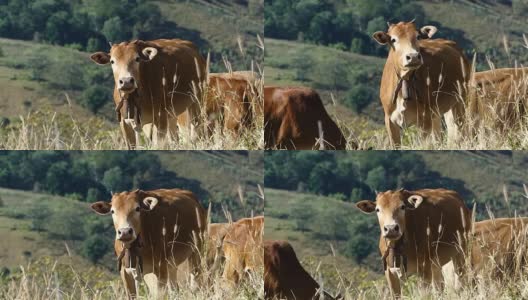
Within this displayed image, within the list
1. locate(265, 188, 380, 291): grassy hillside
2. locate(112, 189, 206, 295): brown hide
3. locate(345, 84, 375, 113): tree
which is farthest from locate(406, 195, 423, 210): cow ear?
locate(345, 84, 375, 113): tree

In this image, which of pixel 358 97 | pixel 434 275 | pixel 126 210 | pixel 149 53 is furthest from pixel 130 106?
pixel 434 275

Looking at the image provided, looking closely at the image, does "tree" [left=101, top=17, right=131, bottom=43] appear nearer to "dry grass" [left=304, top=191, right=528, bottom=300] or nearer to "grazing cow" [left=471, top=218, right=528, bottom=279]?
"dry grass" [left=304, top=191, right=528, bottom=300]

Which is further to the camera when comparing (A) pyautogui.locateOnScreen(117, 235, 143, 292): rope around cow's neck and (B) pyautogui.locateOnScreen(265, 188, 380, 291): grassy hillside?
(B) pyautogui.locateOnScreen(265, 188, 380, 291): grassy hillside

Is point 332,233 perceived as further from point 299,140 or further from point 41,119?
point 41,119

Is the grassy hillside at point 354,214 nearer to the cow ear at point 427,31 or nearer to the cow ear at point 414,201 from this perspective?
the cow ear at point 414,201

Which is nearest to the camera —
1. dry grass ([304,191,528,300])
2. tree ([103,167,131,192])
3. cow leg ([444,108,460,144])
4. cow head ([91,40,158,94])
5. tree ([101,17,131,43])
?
dry grass ([304,191,528,300])

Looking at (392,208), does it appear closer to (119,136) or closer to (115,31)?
(119,136)

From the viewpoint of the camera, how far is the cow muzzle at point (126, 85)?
15847 millimetres

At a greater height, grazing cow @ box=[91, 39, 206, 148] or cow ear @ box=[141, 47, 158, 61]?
cow ear @ box=[141, 47, 158, 61]

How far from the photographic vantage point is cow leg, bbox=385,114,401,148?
52.4ft

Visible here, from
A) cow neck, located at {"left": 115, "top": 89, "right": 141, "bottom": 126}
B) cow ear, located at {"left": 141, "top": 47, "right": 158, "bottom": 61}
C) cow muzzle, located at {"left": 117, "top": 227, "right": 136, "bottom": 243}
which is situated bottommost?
cow muzzle, located at {"left": 117, "top": 227, "right": 136, "bottom": 243}

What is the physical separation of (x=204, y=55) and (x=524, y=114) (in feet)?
11.0

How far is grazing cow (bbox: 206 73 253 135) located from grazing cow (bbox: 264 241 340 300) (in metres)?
1.48

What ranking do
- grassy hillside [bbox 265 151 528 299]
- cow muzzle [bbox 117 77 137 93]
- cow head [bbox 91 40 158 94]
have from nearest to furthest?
grassy hillside [bbox 265 151 528 299] < cow muzzle [bbox 117 77 137 93] < cow head [bbox 91 40 158 94]
